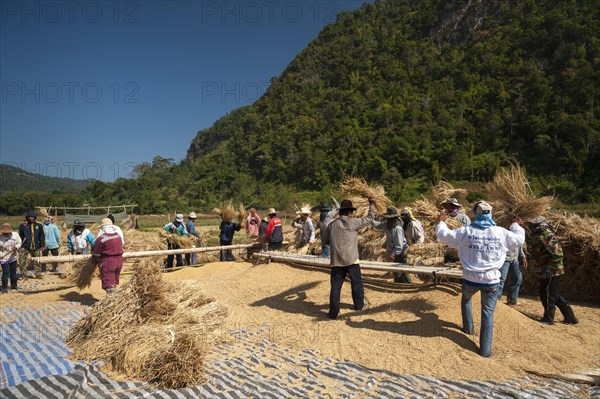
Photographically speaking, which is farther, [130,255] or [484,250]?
[130,255]

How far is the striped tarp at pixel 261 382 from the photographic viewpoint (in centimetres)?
327

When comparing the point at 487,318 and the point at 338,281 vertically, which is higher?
the point at 338,281

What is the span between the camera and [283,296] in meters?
6.75

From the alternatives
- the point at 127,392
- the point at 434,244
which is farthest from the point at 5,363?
the point at 434,244

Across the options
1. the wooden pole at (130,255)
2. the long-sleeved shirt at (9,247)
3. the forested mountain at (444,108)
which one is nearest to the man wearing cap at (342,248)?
the wooden pole at (130,255)

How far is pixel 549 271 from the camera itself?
5387mm

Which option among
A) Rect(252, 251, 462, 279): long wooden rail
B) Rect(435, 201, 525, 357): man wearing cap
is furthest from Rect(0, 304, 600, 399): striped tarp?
Rect(252, 251, 462, 279): long wooden rail

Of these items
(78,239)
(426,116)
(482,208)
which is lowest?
(78,239)

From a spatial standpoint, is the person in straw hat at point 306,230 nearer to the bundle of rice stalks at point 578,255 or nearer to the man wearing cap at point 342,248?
the man wearing cap at point 342,248

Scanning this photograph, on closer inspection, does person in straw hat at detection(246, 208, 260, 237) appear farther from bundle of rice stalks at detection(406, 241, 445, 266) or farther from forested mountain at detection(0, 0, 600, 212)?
forested mountain at detection(0, 0, 600, 212)

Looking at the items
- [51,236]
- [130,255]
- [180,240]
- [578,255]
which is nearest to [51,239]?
[51,236]

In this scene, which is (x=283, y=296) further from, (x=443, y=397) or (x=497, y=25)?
(x=497, y=25)

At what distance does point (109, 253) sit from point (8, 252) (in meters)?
2.93

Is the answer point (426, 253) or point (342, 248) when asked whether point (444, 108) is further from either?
point (342, 248)
